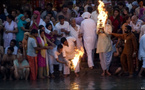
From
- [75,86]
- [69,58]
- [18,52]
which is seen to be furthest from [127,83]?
[18,52]

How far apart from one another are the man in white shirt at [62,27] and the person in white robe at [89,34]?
597 mm

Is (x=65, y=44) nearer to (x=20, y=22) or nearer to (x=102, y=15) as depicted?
(x=102, y=15)

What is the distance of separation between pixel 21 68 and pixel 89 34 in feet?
9.25

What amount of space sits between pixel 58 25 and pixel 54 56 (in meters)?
1.24

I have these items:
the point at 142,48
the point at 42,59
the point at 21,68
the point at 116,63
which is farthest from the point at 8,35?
the point at 142,48

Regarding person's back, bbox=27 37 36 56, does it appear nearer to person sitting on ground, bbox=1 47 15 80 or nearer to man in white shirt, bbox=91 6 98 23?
person sitting on ground, bbox=1 47 15 80

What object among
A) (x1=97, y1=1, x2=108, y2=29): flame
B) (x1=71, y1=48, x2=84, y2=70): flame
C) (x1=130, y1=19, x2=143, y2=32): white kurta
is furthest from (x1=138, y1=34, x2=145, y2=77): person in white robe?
(x1=71, y1=48, x2=84, y2=70): flame

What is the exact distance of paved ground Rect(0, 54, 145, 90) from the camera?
515 inches

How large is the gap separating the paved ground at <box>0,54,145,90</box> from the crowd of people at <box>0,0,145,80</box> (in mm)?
330

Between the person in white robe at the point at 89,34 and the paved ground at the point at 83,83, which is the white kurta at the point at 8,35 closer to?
the paved ground at the point at 83,83

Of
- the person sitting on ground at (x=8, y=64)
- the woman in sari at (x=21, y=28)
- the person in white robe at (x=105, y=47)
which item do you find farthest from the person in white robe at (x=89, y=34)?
the person sitting on ground at (x=8, y=64)

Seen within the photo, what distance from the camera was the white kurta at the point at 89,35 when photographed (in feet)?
52.2

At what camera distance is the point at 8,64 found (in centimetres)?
1550

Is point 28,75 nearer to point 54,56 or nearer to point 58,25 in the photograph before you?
point 54,56
